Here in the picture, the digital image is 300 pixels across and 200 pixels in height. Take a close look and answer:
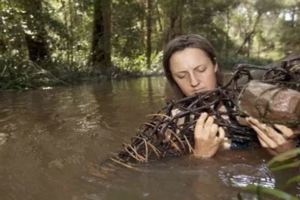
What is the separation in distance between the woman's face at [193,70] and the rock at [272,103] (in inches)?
33.8

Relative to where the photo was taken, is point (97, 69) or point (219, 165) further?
point (97, 69)

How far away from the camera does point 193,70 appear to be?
151 inches

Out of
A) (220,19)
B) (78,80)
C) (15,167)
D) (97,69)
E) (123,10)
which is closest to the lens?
(15,167)

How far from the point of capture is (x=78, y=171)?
3.56m

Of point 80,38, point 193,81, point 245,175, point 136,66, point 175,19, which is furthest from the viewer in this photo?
point 175,19

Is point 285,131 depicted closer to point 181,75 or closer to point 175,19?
point 181,75

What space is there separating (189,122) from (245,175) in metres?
0.55

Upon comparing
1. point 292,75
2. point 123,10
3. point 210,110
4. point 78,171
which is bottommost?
point 78,171

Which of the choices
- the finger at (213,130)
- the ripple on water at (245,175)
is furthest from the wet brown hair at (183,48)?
the ripple on water at (245,175)

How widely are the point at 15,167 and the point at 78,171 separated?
1.87ft

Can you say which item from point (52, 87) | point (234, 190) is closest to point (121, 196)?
point (234, 190)

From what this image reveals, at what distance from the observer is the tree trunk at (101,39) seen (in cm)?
1817

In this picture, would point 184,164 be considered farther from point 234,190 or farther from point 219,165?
point 234,190

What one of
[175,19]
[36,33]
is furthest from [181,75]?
[175,19]
